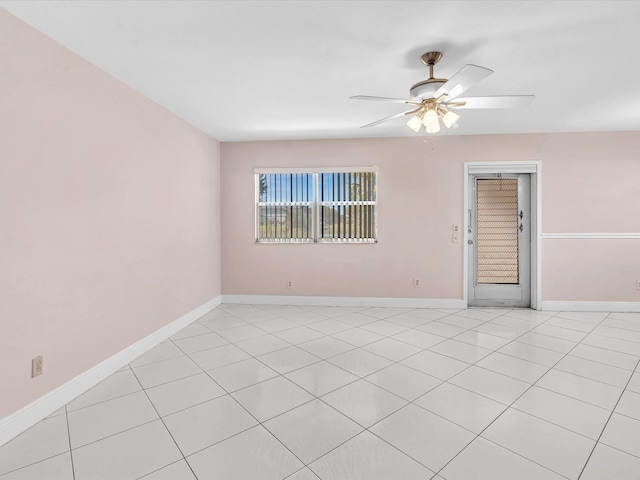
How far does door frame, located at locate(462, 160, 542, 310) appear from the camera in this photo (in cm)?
439

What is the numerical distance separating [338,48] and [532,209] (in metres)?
3.84

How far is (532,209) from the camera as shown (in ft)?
A: 14.7

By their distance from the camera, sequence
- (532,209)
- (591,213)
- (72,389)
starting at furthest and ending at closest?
(532,209), (591,213), (72,389)

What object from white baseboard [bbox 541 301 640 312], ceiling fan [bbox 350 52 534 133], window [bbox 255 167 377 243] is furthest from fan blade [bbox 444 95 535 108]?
white baseboard [bbox 541 301 640 312]

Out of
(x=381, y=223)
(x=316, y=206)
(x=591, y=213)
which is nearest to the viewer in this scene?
(x=591, y=213)

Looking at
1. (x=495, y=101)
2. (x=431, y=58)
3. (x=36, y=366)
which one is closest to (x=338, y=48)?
(x=431, y=58)

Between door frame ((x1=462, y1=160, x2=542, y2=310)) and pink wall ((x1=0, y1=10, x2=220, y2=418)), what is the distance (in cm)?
388

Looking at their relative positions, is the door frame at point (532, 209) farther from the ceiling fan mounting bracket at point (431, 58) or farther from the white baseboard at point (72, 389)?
the white baseboard at point (72, 389)

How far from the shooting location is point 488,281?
465 cm

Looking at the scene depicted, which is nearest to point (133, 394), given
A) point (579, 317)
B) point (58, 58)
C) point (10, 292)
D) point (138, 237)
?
point (10, 292)

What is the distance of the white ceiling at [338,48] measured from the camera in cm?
182

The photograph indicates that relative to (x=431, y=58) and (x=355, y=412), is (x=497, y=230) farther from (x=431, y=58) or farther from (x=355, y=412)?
(x=355, y=412)

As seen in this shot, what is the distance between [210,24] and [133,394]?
8.50 ft

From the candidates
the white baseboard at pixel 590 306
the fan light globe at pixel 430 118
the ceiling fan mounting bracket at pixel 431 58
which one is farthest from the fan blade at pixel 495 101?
the white baseboard at pixel 590 306
